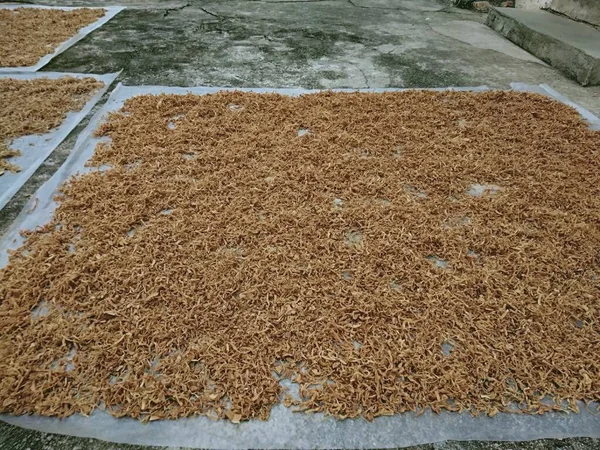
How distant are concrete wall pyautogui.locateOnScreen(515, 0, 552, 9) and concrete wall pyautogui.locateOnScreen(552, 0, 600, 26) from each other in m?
0.23

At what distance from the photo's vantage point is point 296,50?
12.6 feet

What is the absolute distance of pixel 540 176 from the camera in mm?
2139

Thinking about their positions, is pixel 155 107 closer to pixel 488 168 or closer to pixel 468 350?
pixel 488 168

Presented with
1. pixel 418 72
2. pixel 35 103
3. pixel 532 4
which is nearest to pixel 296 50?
pixel 418 72

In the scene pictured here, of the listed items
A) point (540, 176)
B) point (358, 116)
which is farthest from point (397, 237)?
point (358, 116)

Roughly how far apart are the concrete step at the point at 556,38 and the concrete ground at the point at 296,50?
0.31 ft

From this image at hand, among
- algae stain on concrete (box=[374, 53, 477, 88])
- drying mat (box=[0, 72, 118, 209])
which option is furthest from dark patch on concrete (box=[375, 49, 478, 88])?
drying mat (box=[0, 72, 118, 209])

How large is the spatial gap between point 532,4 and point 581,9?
33.6 inches

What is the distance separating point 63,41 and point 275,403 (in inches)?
147

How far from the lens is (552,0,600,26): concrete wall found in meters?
3.85

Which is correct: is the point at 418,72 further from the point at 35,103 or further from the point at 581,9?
the point at 35,103

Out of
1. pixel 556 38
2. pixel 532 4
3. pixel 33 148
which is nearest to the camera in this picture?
pixel 33 148

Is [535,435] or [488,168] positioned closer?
[535,435]

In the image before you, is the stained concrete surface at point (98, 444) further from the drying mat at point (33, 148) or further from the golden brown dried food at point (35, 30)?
the golden brown dried food at point (35, 30)
